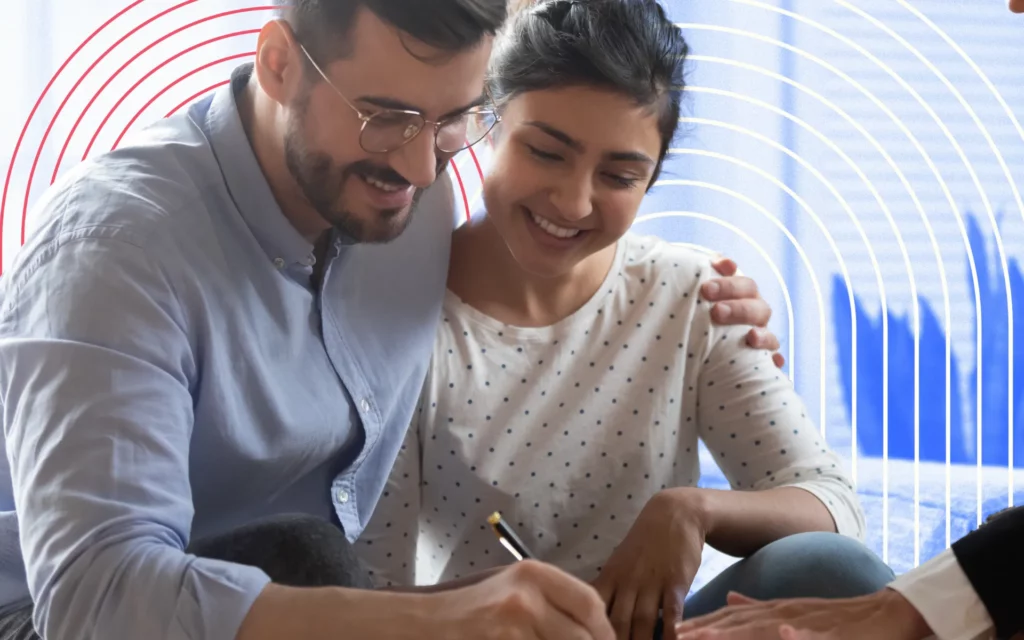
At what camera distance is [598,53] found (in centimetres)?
123

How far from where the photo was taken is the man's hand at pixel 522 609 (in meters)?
0.81

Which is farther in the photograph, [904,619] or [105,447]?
A: [904,619]

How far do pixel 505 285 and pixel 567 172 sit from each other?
161 millimetres

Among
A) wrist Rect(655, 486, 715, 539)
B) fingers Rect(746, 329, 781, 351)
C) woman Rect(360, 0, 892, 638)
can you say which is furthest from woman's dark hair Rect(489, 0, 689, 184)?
wrist Rect(655, 486, 715, 539)

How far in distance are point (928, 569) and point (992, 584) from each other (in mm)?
54

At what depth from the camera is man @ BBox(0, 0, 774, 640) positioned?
839 millimetres

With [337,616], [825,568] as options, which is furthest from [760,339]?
[337,616]

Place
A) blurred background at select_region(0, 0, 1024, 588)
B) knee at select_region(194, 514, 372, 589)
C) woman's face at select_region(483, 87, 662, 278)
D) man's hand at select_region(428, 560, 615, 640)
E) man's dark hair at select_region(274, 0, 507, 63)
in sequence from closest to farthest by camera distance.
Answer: man's hand at select_region(428, 560, 615, 640) → knee at select_region(194, 514, 372, 589) → man's dark hair at select_region(274, 0, 507, 63) → woman's face at select_region(483, 87, 662, 278) → blurred background at select_region(0, 0, 1024, 588)

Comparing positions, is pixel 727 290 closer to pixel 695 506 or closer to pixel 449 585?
pixel 695 506

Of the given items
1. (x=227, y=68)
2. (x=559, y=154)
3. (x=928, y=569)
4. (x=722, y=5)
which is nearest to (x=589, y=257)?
(x=559, y=154)

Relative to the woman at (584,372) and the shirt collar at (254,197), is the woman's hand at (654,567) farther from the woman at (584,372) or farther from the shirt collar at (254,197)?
the shirt collar at (254,197)

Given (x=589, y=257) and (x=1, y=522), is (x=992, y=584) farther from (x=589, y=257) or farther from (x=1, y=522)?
(x=1, y=522)

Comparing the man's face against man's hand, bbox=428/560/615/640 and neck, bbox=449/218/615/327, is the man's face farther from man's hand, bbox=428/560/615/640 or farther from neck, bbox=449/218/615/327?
man's hand, bbox=428/560/615/640

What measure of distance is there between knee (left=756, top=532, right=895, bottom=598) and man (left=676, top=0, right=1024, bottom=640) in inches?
1.8
